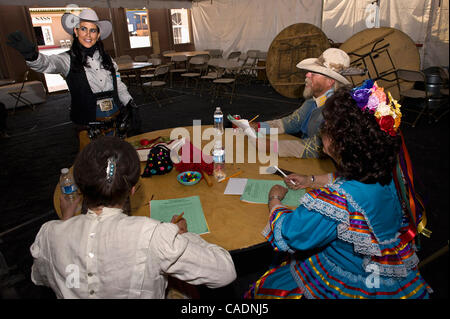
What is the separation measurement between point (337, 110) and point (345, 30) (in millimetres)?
8221

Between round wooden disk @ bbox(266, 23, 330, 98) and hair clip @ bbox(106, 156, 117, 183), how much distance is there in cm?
587

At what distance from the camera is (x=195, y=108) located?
7219 millimetres

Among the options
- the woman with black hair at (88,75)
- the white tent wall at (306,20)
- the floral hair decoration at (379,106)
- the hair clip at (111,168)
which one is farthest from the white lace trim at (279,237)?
the white tent wall at (306,20)

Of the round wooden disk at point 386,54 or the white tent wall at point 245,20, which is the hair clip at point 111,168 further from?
the white tent wall at point 245,20

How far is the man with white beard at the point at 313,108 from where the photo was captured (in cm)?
214

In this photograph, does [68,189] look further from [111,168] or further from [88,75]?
[88,75]

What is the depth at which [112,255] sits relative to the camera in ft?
3.12

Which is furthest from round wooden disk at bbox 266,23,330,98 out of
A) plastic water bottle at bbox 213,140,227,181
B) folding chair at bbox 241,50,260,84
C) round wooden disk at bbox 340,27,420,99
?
plastic water bottle at bbox 213,140,227,181

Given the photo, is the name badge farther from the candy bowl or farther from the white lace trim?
the white lace trim

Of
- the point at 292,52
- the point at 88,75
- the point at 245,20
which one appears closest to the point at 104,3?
the point at 245,20

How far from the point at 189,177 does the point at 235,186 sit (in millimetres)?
311

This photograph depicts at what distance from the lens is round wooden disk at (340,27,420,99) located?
20.6ft
